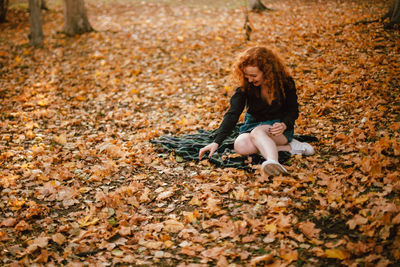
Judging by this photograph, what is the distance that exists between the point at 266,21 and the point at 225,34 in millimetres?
1696

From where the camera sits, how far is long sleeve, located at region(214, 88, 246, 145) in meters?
3.53

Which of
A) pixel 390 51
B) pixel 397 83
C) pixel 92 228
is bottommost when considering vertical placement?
pixel 92 228

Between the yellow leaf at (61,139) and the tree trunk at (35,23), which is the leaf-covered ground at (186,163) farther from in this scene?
the tree trunk at (35,23)

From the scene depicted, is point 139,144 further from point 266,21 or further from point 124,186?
point 266,21

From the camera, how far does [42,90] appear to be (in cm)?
676

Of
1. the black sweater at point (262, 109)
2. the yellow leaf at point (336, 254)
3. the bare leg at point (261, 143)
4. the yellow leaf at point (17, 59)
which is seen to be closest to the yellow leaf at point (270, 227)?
the yellow leaf at point (336, 254)

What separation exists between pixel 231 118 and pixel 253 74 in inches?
22.0

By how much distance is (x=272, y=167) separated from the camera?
3188mm

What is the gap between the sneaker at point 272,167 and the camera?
315cm

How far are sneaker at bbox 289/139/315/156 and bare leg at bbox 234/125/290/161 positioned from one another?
6 cm

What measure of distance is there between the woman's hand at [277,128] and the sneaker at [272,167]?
1.11 ft

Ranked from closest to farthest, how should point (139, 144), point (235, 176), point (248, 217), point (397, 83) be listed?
1. point (248, 217)
2. point (235, 176)
3. point (139, 144)
4. point (397, 83)

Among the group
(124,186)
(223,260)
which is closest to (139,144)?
(124,186)

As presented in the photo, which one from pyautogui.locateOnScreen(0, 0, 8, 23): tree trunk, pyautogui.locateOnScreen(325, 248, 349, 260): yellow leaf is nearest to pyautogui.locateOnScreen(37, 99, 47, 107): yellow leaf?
pyautogui.locateOnScreen(325, 248, 349, 260): yellow leaf
